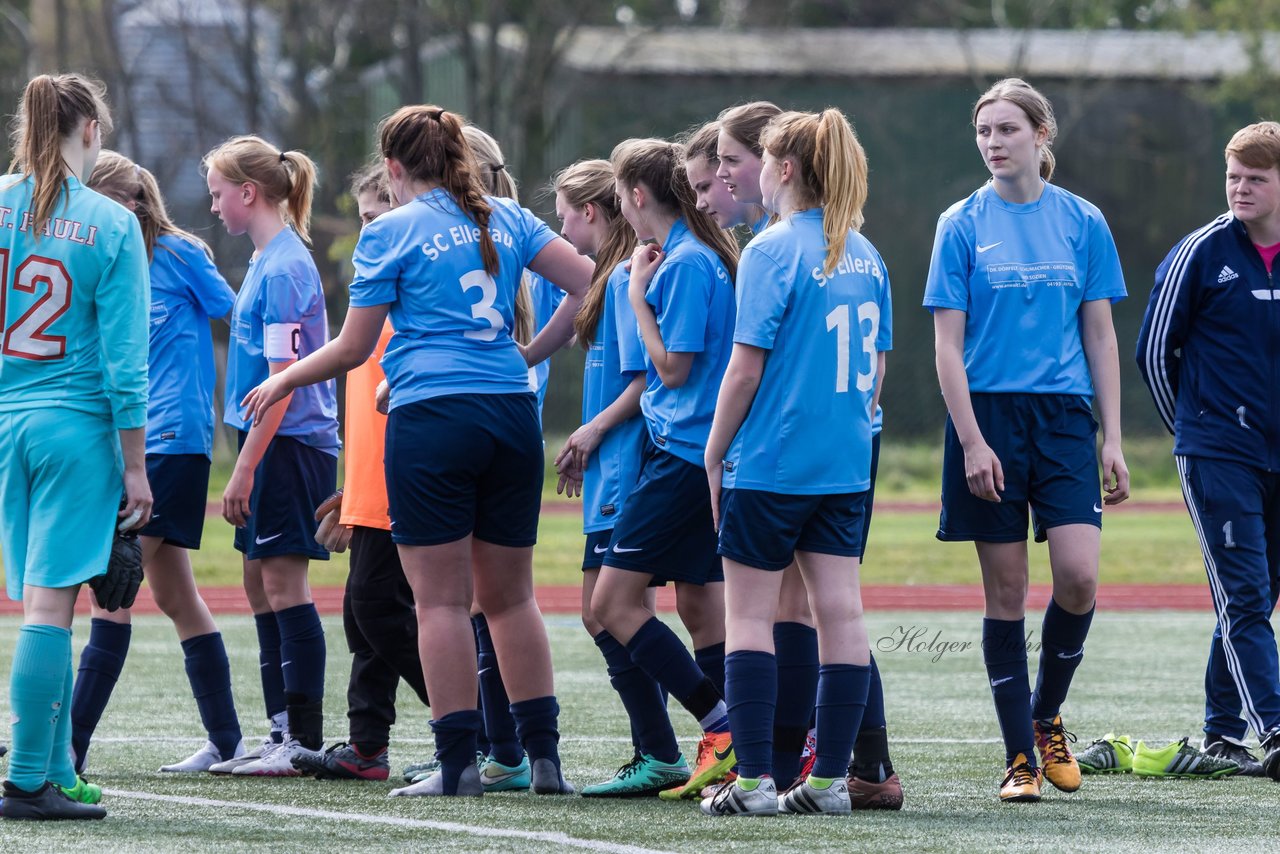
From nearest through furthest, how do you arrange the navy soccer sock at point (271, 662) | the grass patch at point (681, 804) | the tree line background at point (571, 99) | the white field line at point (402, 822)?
the white field line at point (402, 822) < the grass patch at point (681, 804) < the navy soccer sock at point (271, 662) < the tree line background at point (571, 99)

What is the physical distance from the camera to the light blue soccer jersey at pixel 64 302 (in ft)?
16.3

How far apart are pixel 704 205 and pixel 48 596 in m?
2.16

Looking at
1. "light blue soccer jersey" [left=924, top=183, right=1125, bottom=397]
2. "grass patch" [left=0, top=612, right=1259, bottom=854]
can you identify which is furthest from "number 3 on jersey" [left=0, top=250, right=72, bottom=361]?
"light blue soccer jersey" [left=924, top=183, right=1125, bottom=397]

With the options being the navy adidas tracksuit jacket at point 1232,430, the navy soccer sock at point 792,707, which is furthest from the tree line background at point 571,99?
the navy soccer sock at point 792,707

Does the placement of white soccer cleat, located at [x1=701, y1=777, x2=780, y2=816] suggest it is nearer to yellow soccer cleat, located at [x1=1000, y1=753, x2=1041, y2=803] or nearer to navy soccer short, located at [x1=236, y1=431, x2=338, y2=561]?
yellow soccer cleat, located at [x1=1000, y1=753, x2=1041, y2=803]

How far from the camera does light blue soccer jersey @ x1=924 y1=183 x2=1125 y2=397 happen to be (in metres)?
5.40

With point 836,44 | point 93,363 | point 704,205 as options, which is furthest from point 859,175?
point 836,44

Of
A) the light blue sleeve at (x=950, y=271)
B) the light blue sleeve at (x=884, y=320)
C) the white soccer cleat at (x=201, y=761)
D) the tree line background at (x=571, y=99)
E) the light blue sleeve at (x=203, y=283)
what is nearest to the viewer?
the light blue sleeve at (x=884, y=320)

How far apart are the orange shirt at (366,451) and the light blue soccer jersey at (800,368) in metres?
1.47

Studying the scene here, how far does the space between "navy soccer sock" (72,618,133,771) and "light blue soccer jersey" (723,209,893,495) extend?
7.85 feet

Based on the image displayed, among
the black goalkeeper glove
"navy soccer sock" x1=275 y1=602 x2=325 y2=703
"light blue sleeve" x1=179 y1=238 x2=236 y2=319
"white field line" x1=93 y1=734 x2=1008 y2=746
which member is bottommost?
"white field line" x1=93 y1=734 x2=1008 y2=746

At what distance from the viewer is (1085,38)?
107 ft

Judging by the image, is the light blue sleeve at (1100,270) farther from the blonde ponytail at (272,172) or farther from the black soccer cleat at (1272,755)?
the blonde ponytail at (272,172)

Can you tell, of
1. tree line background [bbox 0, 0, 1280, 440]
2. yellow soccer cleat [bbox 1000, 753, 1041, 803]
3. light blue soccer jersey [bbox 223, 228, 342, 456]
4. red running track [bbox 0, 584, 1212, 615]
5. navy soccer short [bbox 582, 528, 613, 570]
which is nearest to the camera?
yellow soccer cleat [bbox 1000, 753, 1041, 803]
